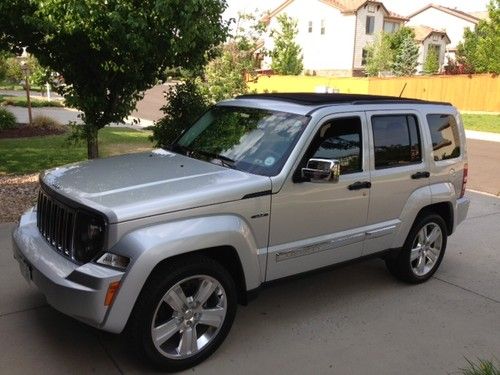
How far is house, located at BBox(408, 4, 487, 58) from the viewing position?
6700 cm

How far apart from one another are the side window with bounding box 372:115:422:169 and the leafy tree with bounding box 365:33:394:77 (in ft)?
134

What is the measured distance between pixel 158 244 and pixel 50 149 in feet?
32.7

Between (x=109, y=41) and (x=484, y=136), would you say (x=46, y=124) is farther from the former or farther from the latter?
(x=484, y=136)

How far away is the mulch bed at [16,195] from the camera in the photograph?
6535mm

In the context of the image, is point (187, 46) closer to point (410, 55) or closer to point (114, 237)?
point (114, 237)

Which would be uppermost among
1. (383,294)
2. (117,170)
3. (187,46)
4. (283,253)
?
(187,46)

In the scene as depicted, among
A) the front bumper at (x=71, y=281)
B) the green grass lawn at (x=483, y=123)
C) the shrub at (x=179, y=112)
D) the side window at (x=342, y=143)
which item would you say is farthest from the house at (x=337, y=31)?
the front bumper at (x=71, y=281)

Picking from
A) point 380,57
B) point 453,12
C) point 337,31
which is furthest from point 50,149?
point 453,12

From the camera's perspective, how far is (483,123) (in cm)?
2323

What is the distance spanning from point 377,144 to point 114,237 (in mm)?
2413

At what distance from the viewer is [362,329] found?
4133 millimetres

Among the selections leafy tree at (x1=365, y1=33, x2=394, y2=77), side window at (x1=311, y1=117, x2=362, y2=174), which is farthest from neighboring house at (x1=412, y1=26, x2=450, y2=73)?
side window at (x1=311, y1=117, x2=362, y2=174)

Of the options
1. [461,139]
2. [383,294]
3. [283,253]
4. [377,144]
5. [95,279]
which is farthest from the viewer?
[461,139]

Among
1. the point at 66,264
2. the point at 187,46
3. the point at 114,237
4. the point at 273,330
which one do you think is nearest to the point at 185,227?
the point at 114,237
